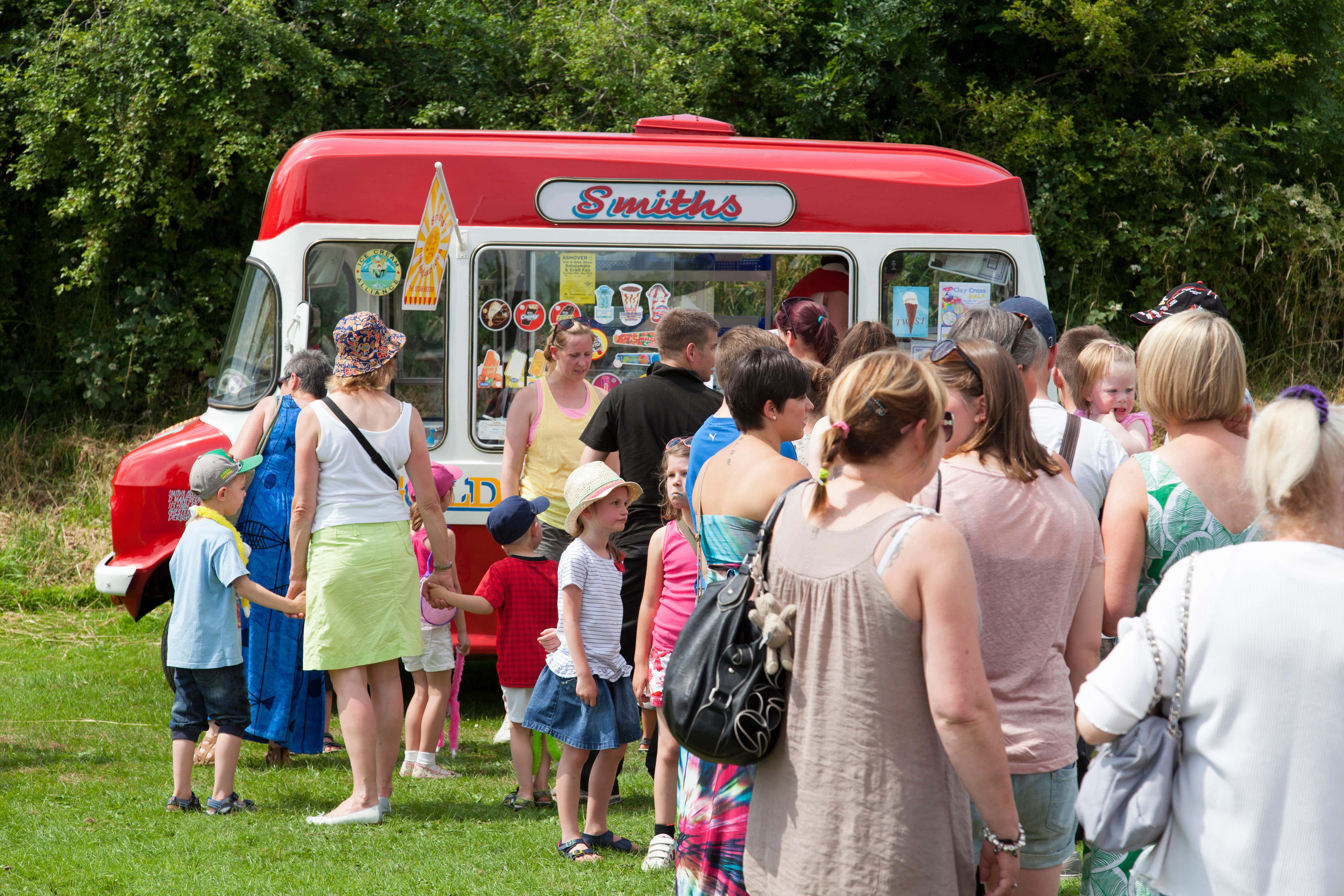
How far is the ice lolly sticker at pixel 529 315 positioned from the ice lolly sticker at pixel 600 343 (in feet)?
0.98

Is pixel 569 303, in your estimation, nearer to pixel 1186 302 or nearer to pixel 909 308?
pixel 909 308

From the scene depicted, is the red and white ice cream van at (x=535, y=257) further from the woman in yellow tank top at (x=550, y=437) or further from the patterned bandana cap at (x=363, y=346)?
the patterned bandana cap at (x=363, y=346)

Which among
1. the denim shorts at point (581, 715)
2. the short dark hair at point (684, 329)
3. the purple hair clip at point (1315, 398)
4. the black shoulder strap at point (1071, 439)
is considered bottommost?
the denim shorts at point (581, 715)

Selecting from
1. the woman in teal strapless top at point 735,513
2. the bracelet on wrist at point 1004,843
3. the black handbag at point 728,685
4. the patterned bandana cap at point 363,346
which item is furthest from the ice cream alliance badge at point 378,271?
the bracelet on wrist at point 1004,843

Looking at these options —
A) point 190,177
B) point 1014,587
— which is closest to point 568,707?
point 1014,587

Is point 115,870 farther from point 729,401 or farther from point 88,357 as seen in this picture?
point 88,357

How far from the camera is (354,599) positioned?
4.60m

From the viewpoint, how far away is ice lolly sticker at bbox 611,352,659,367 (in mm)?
6445

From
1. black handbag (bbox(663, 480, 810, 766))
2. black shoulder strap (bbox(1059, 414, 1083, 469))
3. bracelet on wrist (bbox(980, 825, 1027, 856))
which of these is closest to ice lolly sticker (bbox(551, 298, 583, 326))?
black shoulder strap (bbox(1059, 414, 1083, 469))

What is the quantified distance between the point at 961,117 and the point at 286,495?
34.5 ft

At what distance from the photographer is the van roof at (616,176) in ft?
20.5

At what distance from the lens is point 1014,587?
2.56 meters

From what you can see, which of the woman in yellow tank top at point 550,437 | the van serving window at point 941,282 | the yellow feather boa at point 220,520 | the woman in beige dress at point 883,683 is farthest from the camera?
the van serving window at point 941,282

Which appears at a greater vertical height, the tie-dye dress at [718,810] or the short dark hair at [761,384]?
the short dark hair at [761,384]
